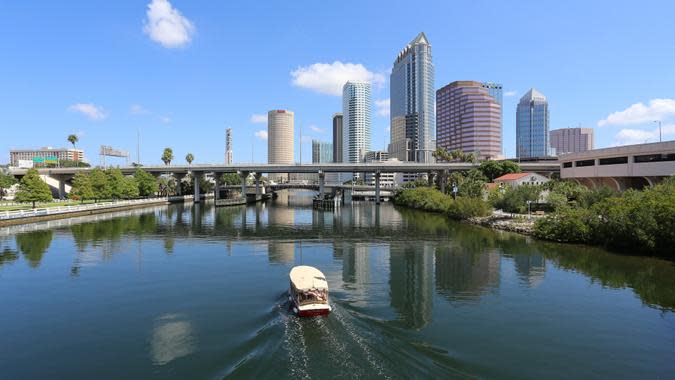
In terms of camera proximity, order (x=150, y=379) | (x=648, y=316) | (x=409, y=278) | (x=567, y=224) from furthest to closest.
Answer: (x=567, y=224)
(x=409, y=278)
(x=648, y=316)
(x=150, y=379)

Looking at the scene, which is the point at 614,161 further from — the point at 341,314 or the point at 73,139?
the point at 73,139

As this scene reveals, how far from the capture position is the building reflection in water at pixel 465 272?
107ft

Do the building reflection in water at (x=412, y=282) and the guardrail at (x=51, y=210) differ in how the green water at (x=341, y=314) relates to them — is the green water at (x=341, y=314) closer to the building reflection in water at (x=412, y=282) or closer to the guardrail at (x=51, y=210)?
the building reflection in water at (x=412, y=282)

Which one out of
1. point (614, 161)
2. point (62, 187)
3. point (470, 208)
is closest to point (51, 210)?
point (62, 187)

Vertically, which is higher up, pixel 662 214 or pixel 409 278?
pixel 662 214

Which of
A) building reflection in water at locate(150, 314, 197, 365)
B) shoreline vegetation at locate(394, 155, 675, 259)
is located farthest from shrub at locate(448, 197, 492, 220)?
building reflection in water at locate(150, 314, 197, 365)

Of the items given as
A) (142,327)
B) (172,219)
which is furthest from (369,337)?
(172,219)

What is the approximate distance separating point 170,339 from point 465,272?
29.7 meters

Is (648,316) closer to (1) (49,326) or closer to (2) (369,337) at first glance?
(2) (369,337)

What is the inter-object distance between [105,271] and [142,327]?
766 inches

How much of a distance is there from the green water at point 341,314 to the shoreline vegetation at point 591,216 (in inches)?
145

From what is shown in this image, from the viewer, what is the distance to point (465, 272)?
40156 mm

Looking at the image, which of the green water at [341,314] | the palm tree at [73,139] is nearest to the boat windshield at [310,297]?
the green water at [341,314]

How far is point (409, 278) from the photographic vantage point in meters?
37.4
